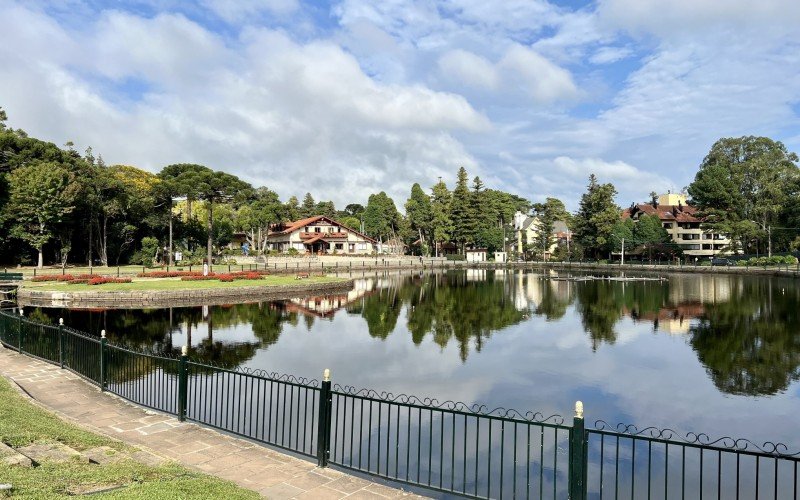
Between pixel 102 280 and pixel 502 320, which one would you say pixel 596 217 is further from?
pixel 102 280

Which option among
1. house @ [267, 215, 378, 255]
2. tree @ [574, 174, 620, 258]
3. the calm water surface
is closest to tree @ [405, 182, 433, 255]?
house @ [267, 215, 378, 255]

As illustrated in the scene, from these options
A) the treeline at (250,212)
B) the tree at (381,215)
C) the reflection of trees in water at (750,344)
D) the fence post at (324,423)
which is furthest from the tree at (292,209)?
the fence post at (324,423)

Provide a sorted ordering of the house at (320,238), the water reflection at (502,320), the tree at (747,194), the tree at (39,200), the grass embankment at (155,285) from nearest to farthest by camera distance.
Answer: the water reflection at (502,320) < the grass embankment at (155,285) < the tree at (39,200) < the tree at (747,194) < the house at (320,238)

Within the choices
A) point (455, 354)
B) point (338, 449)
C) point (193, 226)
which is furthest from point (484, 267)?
point (338, 449)

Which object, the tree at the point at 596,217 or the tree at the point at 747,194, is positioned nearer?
the tree at the point at 747,194

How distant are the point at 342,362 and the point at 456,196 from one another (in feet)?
288

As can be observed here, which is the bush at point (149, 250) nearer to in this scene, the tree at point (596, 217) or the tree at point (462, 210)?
the tree at point (462, 210)

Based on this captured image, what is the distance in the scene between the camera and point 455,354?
67.1ft

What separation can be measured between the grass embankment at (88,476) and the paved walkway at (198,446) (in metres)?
0.60

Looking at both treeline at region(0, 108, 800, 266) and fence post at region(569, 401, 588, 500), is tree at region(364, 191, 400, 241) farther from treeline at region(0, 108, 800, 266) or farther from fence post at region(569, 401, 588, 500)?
fence post at region(569, 401, 588, 500)

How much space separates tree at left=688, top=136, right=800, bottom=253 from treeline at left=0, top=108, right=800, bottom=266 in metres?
0.19

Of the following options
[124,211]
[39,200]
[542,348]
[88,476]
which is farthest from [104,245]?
[88,476]

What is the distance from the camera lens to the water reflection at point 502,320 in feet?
64.6

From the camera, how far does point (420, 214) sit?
109 meters
